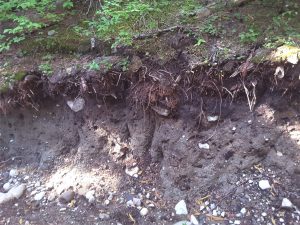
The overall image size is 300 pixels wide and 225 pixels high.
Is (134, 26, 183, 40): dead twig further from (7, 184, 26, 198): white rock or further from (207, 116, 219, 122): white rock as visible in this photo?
(7, 184, 26, 198): white rock

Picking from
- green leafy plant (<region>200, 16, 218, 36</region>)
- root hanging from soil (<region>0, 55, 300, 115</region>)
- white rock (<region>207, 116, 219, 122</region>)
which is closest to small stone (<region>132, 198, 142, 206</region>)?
root hanging from soil (<region>0, 55, 300, 115</region>)

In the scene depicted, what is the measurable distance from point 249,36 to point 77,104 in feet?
6.82

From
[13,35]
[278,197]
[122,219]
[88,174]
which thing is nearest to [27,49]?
[13,35]

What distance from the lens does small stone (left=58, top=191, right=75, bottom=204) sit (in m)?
3.61

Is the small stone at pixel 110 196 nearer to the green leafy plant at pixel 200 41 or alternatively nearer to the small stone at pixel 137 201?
the small stone at pixel 137 201

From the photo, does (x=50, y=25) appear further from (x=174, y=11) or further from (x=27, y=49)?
(x=174, y=11)

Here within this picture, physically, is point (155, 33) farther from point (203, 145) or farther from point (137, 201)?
point (137, 201)

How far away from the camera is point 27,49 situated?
422 centimetres

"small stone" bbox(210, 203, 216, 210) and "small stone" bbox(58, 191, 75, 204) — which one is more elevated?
"small stone" bbox(210, 203, 216, 210)

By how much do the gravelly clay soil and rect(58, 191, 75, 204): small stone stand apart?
4 centimetres

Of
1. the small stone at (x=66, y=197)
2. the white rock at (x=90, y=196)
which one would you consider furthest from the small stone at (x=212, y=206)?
the small stone at (x=66, y=197)

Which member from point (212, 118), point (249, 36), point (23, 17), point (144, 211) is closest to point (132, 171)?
point (144, 211)

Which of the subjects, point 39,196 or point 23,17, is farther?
point 23,17

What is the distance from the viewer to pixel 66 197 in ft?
11.9
